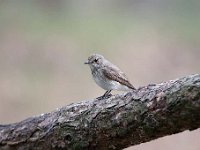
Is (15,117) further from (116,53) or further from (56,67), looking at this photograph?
(116,53)

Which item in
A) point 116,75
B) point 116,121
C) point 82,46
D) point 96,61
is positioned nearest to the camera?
point 116,121

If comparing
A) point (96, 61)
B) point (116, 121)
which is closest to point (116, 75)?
point (96, 61)

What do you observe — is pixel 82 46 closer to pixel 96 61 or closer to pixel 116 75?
pixel 96 61

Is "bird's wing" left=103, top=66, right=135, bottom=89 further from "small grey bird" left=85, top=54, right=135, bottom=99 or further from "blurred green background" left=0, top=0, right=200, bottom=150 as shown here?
"blurred green background" left=0, top=0, right=200, bottom=150

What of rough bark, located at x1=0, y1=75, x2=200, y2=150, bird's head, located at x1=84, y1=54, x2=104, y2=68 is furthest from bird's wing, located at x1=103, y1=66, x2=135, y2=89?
rough bark, located at x1=0, y1=75, x2=200, y2=150

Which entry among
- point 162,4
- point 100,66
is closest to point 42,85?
point 162,4

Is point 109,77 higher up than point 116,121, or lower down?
higher up

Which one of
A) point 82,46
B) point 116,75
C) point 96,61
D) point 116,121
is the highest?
point 82,46

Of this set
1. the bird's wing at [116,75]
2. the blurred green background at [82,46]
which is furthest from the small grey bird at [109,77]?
the blurred green background at [82,46]
